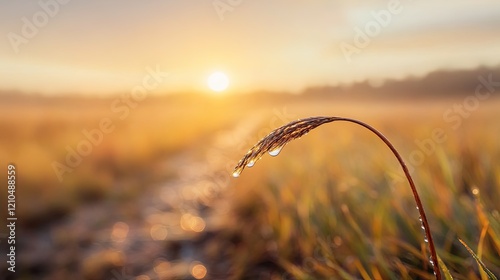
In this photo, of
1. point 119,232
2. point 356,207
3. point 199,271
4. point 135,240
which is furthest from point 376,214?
point 119,232

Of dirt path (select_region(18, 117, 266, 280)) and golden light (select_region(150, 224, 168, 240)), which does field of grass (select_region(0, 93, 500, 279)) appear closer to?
dirt path (select_region(18, 117, 266, 280))

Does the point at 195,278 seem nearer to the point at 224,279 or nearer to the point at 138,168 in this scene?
the point at 224,279

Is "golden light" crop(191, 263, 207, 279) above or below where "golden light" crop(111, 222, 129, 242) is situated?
below

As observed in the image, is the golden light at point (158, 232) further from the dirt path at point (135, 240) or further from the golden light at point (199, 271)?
the golden light at point (199, 271)

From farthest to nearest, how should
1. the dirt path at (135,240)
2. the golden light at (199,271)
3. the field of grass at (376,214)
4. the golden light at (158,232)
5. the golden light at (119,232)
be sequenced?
1. the golden light at (119,232)
2. the golden light at (158,232)
3. the dirt path at (135,240)
4. the golden light at (199,271)
5. the field of grass at (376,214)

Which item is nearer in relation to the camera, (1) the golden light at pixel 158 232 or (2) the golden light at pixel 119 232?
(1) the golden light at pixel 158 232

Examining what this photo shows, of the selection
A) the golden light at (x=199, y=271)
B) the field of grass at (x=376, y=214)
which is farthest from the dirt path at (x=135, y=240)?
the field of grass at (x=376, y=214)

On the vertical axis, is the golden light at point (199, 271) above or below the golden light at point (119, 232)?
below

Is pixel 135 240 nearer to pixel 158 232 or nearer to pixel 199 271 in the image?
pixel 158 232

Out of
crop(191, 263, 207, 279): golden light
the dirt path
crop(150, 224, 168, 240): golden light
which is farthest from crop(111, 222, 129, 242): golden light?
crop(191, 263, 207, 279): golden light

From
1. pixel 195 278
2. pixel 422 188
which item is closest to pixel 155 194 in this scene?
pixel 195 278
